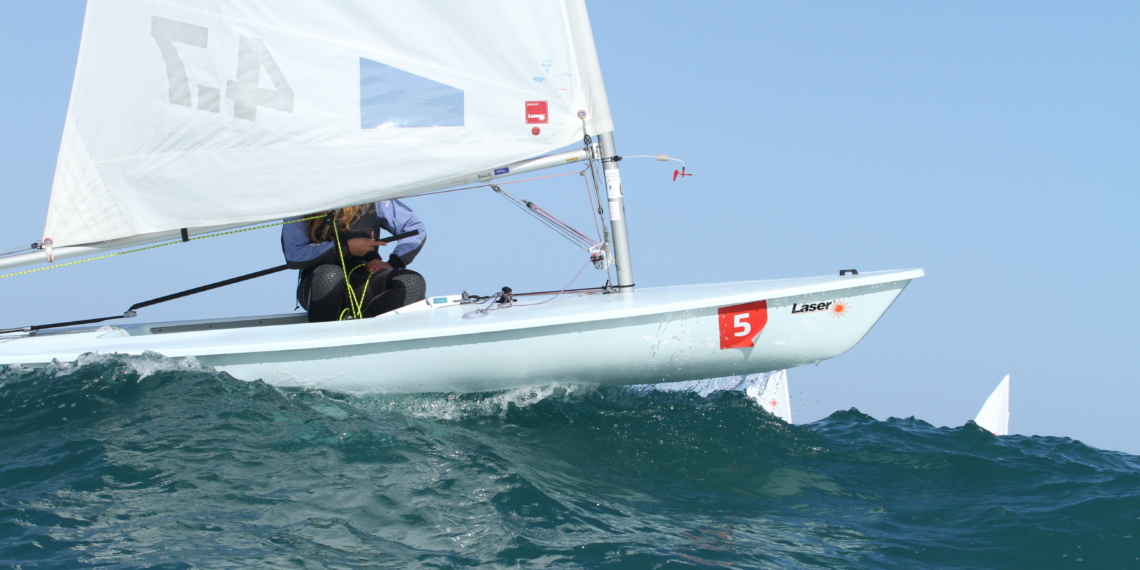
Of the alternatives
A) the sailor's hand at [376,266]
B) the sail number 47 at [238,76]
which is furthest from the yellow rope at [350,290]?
the sail number 47 at [238,76]

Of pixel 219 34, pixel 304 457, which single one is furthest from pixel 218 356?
pixel 219 34

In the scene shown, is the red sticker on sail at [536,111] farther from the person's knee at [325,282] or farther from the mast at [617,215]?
the person's knee at [325,282]

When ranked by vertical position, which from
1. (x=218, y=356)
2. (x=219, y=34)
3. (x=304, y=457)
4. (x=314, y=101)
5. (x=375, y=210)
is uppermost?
(x=219, y=34)

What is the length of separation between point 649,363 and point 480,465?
3.49 feet

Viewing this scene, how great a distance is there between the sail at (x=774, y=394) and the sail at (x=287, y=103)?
6.50 feet

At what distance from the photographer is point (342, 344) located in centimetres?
386

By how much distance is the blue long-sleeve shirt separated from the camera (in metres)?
4.66

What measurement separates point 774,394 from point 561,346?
1588 mm

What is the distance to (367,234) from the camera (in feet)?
15.9

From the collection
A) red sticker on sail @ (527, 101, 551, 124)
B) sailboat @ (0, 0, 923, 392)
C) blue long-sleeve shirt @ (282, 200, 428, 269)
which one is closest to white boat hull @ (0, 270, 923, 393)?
sailboat @ (0, 0, 923, 392)

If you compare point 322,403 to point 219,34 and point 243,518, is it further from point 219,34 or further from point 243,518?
point 219,34

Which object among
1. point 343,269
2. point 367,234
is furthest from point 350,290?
point 367,234

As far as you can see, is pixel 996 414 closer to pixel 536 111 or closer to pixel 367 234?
pixel 536 111

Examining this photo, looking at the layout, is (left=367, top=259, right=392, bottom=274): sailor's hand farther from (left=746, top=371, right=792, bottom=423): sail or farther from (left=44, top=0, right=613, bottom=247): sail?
(left=746, top=371, right=792, bottom=423): sail
